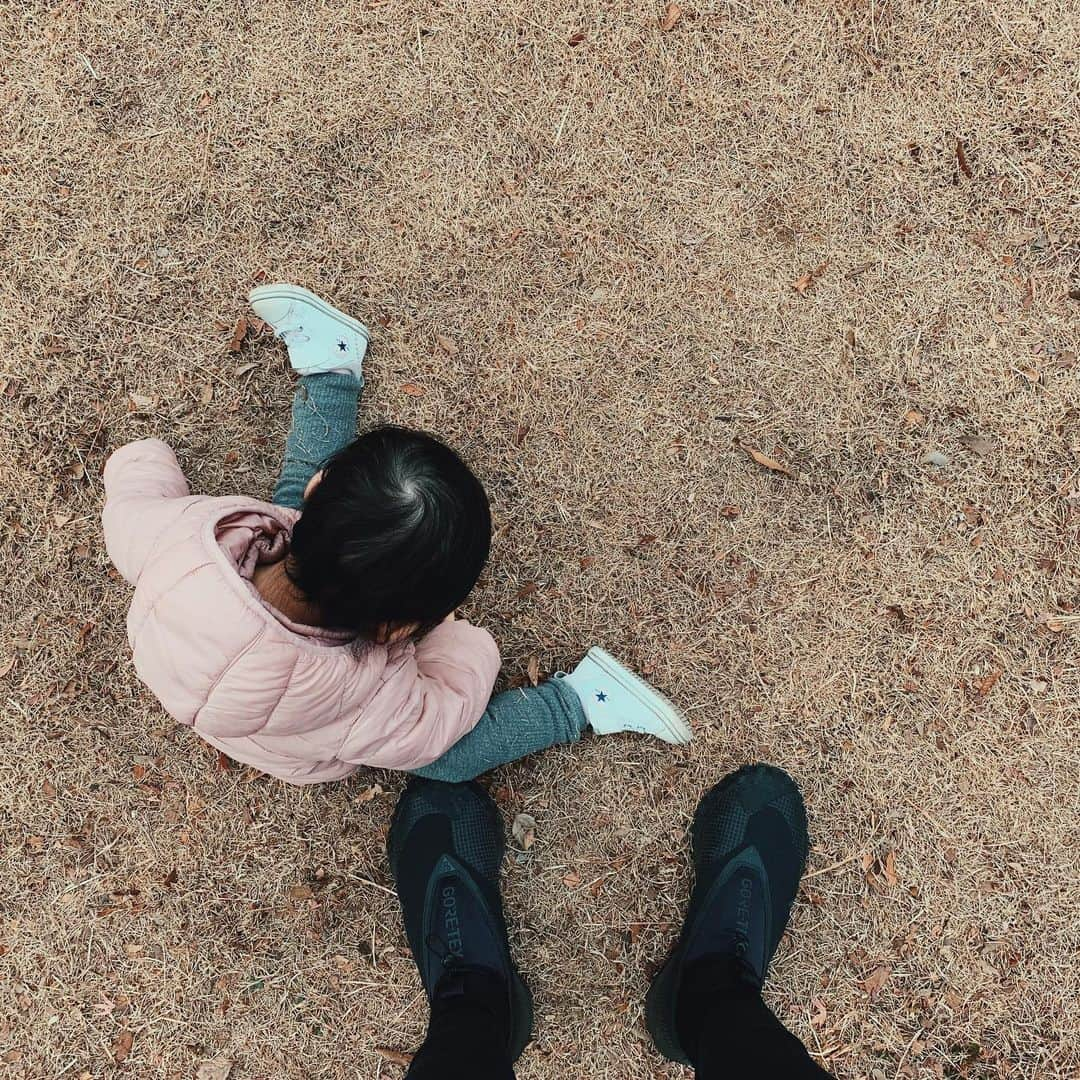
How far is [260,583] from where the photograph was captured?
1956 mm

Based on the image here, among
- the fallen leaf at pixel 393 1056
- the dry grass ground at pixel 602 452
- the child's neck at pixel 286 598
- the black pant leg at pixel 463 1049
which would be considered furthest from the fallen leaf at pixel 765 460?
the fallen leaf at pixel 393 1056

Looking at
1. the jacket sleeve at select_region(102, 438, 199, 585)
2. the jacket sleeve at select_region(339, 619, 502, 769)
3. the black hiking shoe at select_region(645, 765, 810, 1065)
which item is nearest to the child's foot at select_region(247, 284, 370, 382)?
the jacket sleeve at select_region(102, 438, 199, 585)

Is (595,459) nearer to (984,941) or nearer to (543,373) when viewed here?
(543,373)

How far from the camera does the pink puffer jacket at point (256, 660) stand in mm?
1802

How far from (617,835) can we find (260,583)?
1589 mm

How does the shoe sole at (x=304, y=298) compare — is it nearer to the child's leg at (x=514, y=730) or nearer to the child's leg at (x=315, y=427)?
the child's leg at (x=315, y=427)

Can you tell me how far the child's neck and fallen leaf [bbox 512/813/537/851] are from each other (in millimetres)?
1307

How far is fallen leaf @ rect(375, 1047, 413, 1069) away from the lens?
9.14ft

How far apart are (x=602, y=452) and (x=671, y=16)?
1.61 meters

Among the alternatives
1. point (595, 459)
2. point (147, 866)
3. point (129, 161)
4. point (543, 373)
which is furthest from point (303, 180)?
point (147, 866)

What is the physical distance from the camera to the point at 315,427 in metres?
2.77

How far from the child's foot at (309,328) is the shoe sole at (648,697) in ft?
4.39

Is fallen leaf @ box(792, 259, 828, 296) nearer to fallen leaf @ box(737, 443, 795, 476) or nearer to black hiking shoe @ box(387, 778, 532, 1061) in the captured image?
fallen leaf @ box(737, 443, 795, 476)

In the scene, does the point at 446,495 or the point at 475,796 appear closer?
the point at 446,495
